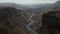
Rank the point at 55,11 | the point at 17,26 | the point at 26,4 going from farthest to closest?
the point at 26,4, the point at 55,11, the point at 17,26

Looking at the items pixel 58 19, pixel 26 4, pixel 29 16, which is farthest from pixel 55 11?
pixel 26 4

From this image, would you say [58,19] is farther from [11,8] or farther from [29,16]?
[11,8]

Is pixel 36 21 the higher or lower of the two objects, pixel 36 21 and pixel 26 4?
the lower
